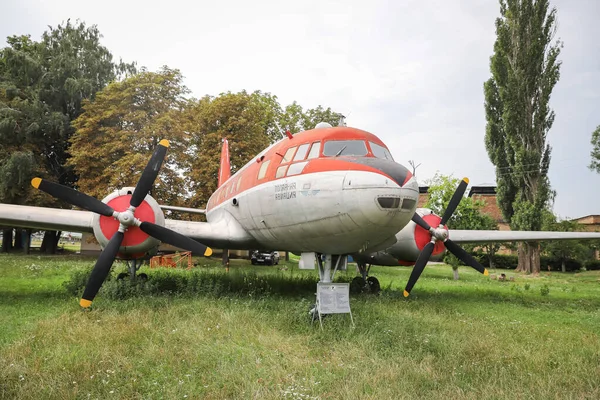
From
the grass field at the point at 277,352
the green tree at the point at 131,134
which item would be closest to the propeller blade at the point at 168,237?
the grass field at the point at 277,352

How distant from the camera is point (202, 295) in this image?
9.67m

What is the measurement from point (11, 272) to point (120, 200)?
10627 millimetres

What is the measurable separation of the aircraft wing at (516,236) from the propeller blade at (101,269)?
9.69 metres

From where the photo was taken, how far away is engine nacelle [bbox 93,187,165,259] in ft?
27.7

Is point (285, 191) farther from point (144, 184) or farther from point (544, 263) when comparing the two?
point (544, 263)

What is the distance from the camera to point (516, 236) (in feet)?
39.6

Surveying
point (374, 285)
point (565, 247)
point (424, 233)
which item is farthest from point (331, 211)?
point (565, 247)

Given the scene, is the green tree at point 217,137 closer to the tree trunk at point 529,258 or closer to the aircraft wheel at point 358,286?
the aircraft wheel at point 358,286

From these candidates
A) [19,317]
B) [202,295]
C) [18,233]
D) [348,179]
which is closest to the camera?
[348,179]

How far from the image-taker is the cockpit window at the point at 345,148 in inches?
304

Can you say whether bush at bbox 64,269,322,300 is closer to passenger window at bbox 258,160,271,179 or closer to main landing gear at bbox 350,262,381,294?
main landing gear at bbox 350,262,381,294

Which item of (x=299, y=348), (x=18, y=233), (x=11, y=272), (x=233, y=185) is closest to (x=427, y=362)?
(x=299, y=348)

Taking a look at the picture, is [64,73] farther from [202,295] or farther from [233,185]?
[202,295]

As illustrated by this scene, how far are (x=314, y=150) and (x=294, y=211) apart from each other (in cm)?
135
